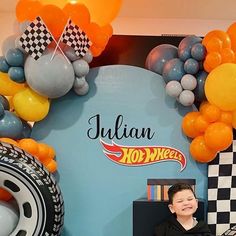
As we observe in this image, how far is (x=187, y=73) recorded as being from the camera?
2.28 m

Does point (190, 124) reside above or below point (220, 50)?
below

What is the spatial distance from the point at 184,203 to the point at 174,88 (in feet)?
2.18

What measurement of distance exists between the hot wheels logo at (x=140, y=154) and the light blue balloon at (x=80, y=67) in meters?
0.49

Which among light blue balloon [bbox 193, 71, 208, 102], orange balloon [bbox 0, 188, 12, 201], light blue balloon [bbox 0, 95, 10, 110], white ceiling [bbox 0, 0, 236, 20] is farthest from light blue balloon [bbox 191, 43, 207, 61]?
white ceiling [bbox 0, 0, 236, 20]

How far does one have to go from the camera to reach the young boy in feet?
6.90

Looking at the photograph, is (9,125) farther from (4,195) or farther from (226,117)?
(226,117)

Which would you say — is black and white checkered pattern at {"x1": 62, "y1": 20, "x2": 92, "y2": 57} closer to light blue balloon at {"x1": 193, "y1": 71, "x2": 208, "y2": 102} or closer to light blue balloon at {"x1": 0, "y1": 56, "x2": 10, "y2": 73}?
light blue balloon at {"x1": 0, "y1": 56, "x2": 10, "y2": 73}

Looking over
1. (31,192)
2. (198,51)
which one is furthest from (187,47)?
(31,192)

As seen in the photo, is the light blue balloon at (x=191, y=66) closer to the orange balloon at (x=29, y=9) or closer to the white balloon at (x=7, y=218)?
the orange balloon at (x=29, y=9)

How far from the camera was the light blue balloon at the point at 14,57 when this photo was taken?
2.20 m

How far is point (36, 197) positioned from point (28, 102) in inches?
22.2

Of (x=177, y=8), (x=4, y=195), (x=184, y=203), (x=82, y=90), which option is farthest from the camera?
(x=177, y=8)

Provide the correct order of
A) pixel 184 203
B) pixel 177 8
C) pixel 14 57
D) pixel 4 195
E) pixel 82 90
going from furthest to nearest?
pixel 177 8, pixel 82 90, pixel 4 195, pixel 14 57, pixel 184 203

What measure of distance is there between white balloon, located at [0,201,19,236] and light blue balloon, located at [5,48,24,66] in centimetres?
81
